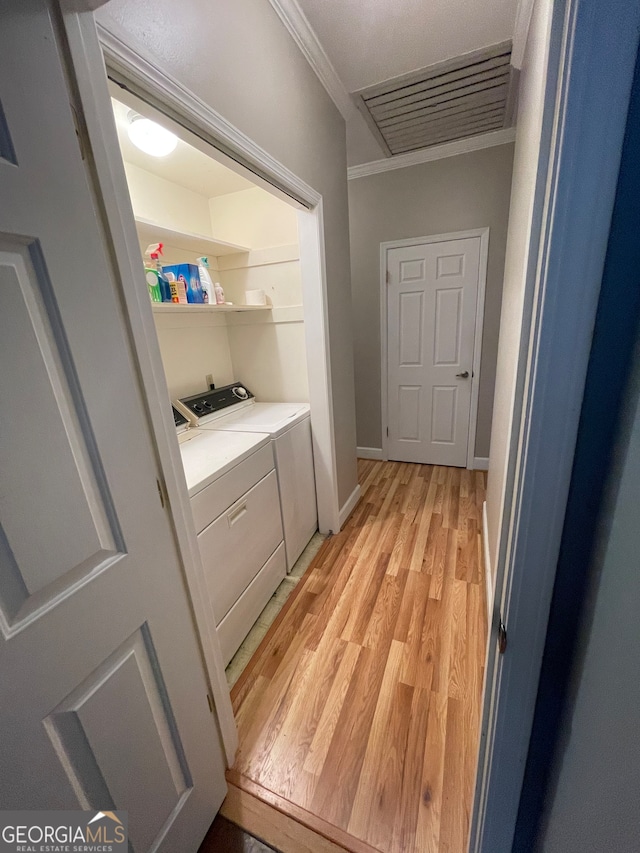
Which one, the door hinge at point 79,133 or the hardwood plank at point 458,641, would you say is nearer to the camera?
the door hinge at point 79,133

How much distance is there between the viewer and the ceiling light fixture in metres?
1.40

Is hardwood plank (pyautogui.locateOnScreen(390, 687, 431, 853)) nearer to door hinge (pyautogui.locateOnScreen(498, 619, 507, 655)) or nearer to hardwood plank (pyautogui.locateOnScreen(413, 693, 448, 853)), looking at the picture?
hardwood plank (pyautogui.locateOnScreen(413, 693, 448, 853))

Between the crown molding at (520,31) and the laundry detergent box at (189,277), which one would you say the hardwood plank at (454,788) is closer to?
the laundry detergent box at (189,277)

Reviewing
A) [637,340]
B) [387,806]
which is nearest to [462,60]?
[637,340]

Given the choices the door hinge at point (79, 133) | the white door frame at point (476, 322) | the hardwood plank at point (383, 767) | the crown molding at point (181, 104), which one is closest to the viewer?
the door hinge at point (79, 133)

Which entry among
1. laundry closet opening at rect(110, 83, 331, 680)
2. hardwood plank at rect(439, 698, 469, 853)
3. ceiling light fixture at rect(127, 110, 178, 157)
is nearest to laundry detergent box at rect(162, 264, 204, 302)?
laundry closet opening at rect(110, 83, 331, 680)

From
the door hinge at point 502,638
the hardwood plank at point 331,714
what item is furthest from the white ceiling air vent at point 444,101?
the hardwood plank at point 331,714

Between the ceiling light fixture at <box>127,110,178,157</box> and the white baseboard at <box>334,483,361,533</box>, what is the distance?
2.26m

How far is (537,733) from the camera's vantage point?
0.65 metres

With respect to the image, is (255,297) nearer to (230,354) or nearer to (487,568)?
(230,354)

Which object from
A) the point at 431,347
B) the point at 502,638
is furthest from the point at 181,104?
the point at 431,347

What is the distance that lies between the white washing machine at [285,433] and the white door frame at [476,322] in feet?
4.19

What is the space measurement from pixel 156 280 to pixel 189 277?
8.2 inches

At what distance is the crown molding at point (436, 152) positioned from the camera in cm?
245
